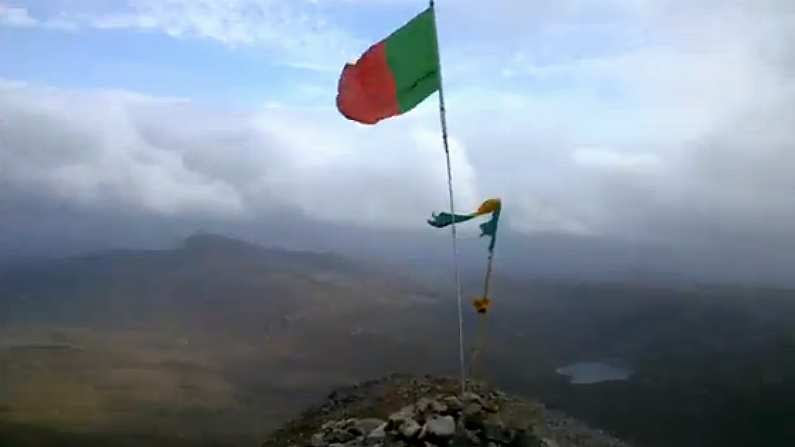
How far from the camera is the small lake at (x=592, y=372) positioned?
82188mm

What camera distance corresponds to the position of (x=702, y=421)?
6231cm

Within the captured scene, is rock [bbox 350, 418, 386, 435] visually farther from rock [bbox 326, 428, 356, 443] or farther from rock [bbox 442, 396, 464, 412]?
rock [bbox 442, 396, 464, 412]

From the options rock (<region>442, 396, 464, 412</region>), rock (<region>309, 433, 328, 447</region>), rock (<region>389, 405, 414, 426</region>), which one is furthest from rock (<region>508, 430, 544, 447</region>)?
rock (<region>309, 433, 328, 447</region>)

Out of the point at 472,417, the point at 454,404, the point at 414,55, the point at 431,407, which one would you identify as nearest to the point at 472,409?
the point at 472,417

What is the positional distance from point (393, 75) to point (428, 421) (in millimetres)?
6352

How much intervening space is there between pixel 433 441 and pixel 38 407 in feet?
182

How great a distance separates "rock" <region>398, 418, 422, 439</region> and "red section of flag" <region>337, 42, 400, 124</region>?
5582 millimetres

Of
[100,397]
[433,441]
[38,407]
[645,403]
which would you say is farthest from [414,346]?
[433,441]

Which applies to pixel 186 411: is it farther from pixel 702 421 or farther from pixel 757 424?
pixel 757 424

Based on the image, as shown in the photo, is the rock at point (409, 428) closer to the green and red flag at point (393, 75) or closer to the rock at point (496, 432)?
the rock at point (496, 432)

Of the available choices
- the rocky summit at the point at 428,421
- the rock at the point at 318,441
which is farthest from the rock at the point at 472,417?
the rock at the point at 318,441

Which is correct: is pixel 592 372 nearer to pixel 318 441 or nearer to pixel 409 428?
pixel 318 441

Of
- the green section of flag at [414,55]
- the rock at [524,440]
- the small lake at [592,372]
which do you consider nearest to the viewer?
the rock at [524,440]

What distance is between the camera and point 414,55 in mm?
15016
